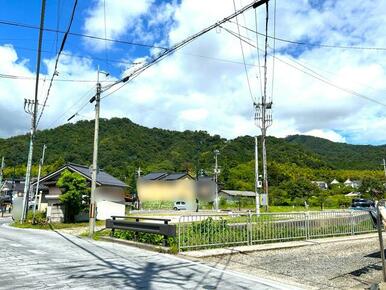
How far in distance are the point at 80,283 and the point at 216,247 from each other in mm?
6119

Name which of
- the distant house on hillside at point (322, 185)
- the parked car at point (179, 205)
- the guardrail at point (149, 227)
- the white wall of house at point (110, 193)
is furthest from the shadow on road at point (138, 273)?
the distant house on hillside at point (322, 185)

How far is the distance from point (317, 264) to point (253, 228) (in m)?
3.54

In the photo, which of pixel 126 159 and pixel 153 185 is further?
pixel 126 159

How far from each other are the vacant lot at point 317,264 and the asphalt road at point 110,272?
88cm

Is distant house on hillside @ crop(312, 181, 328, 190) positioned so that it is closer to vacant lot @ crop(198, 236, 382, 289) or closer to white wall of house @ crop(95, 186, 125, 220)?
white wall of house @ crop(95, 186, 125, 220)

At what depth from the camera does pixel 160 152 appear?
8256cm

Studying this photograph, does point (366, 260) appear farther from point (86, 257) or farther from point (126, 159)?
point (126, 159)

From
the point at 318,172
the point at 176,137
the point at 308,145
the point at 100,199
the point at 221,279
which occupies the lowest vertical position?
the point at 221,279

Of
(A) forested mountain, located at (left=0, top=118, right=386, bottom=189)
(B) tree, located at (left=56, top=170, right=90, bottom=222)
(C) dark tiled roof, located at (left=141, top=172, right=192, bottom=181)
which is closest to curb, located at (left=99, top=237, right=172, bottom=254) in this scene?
(B) tree, located at (left=56, top=170, right=90, bottom=222)

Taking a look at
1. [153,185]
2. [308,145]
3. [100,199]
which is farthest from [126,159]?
[308,145]

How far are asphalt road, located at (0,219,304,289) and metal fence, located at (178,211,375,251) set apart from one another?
4.84 feet

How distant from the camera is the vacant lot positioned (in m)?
7.68

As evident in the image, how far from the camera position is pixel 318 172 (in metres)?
88.4

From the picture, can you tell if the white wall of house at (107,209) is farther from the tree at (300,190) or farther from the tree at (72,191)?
the tree at (300,190)
